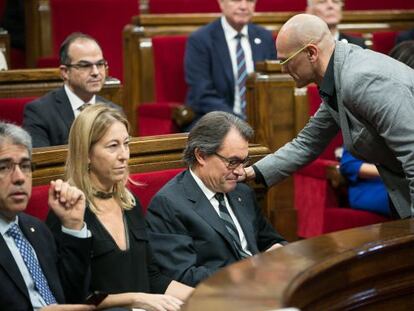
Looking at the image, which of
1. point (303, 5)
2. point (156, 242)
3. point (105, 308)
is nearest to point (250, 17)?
point (303, 5)

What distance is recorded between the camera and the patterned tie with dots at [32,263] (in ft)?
6.44

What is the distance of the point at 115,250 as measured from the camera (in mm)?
2174

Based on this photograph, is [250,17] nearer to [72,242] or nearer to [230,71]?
[230,71]

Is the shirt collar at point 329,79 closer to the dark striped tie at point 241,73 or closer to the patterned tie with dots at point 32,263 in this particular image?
the patterned tie with dots at point 32,263

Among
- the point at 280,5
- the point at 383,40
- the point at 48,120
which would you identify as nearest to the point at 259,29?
the point at 383,40

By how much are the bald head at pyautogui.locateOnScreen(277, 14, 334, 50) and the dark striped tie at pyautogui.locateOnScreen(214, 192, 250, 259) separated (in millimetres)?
392

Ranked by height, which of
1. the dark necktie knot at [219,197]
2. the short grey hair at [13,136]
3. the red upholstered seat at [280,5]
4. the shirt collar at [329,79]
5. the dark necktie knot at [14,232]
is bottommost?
the dark necktie knot at [219,197]

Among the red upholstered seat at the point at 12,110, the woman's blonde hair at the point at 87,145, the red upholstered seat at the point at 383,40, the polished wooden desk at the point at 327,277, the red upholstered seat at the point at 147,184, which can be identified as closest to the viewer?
the polished wooden desk at the point at 327,277

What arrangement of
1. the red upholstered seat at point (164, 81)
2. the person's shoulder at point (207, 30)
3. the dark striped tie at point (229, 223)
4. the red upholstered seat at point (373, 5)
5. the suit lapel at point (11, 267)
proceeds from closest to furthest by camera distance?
the suit lapel at point (11, 267), the dark striped tie at point (229, 223), the person's shoulder at point (207, 30), the red upholstered seat at point (164, 81), the red upholstered seat at point (373, 5)

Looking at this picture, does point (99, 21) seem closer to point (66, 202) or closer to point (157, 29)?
point (157, 29)

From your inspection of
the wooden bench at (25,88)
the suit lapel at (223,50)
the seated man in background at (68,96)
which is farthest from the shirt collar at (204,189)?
the suit lapel at (223,50)

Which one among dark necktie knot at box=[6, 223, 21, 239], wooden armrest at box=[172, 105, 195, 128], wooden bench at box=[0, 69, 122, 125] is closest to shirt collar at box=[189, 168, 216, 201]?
dark necktie knot at box=[6, 223, 21, 239]

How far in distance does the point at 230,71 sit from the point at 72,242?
6.89 ft

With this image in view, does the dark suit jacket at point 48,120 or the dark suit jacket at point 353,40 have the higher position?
the dark suit jacket at point 353,40
